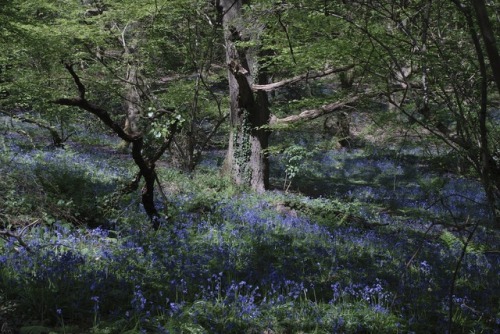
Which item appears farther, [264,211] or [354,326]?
[264,211]

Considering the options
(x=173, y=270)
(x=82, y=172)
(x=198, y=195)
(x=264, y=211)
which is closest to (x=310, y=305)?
(x=173, y=270)

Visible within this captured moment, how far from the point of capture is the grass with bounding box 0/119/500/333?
13.0ft

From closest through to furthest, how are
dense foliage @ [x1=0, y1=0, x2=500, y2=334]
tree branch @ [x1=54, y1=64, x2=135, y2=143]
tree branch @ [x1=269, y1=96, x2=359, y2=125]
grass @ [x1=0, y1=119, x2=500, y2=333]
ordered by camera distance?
dense foliage @ [x1=0, y1=0, x2=500, y2=334]
grass @ [x1=0, y1=119, x2=500, y2=333]
tree branch @ [x1=54, y1=64, x2=135, y2=143]
tree branch @ [x1=269, y1=96, x2=359, y2=125]

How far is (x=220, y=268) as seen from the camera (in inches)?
204

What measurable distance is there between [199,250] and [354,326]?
2121 mm

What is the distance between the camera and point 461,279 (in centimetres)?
594

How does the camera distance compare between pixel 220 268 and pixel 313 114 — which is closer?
pixel 220 268

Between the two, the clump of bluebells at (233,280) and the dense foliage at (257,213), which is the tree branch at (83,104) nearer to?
the dense foliage at (257,213)

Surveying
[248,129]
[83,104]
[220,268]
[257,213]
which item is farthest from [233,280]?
[248,129]

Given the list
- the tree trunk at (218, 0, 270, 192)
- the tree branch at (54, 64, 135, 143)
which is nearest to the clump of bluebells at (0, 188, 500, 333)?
the tree branch at (54, 64, 135, 143)

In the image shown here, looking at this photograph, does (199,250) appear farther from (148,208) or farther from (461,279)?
(461,279)

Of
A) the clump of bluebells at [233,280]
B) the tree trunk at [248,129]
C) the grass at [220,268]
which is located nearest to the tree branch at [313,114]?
the tree trunk at [248,129]

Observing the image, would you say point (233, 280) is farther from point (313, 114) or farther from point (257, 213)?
point (313, 114)

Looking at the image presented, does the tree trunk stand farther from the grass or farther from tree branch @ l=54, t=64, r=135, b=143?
tree branch @ l=54, t=64, r=135, b=143
